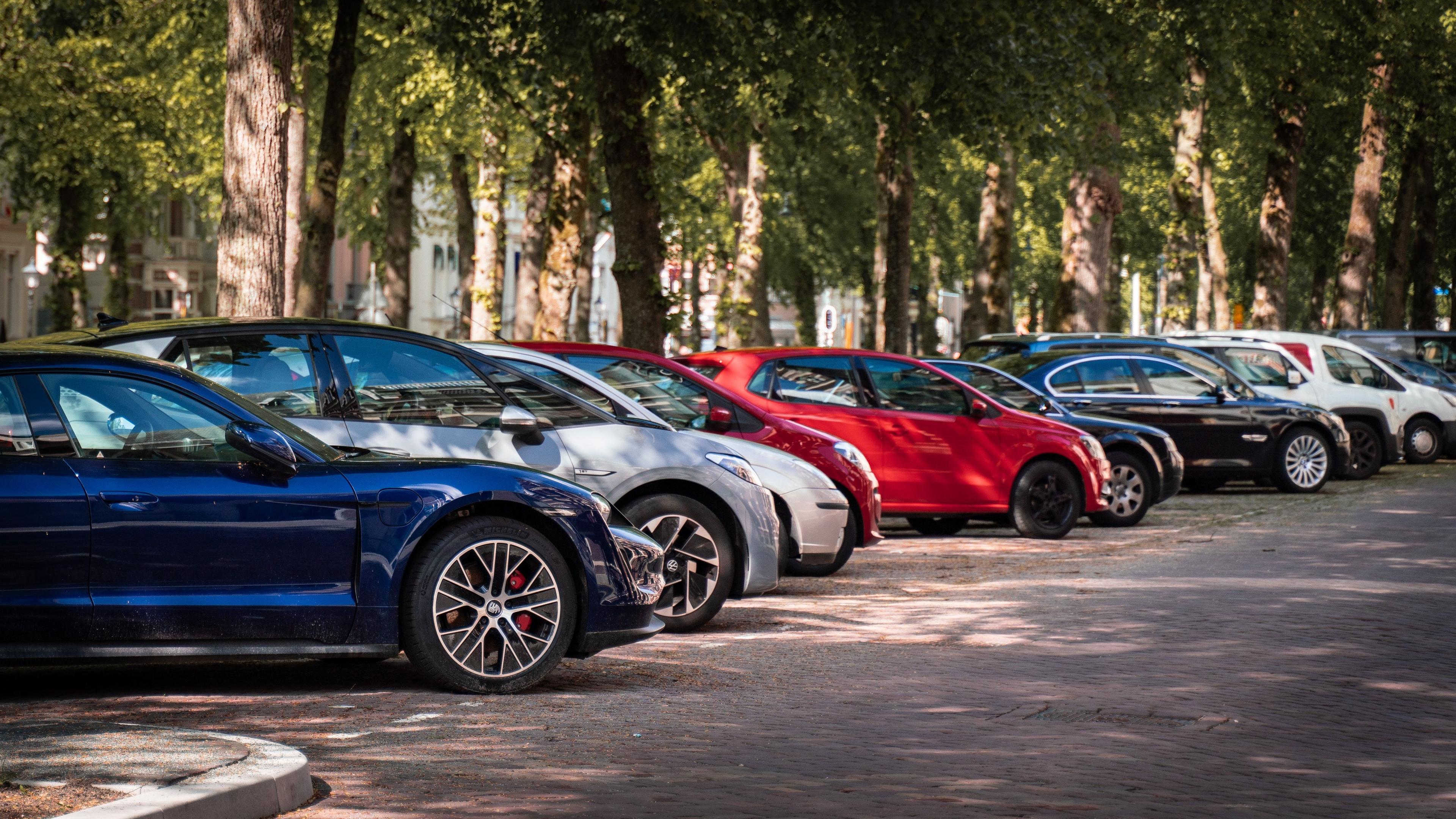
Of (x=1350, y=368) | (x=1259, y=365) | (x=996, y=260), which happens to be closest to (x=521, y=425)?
(x=1259, y=365)

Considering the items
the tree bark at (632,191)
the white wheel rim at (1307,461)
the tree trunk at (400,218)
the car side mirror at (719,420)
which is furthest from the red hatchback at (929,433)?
the tree trunk at (400,218)

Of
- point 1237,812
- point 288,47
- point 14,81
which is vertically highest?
point 14,81

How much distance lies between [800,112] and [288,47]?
8.15 metres

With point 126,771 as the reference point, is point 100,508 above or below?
above

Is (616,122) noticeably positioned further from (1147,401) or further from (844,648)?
(844,648)

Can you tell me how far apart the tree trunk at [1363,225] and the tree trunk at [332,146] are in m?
24.6

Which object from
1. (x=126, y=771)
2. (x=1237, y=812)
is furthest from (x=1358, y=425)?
(x=126, y=771)

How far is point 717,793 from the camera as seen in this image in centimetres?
635

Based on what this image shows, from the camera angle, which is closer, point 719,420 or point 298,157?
point 719,420

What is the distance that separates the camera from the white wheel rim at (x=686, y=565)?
34.2ft

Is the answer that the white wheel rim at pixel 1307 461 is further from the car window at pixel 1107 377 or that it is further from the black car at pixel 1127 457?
the black car at pixel 1127 457

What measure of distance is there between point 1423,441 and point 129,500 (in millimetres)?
24011

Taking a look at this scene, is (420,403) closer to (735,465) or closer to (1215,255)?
(735,465)

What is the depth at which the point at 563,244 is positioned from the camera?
2714 centimetres
